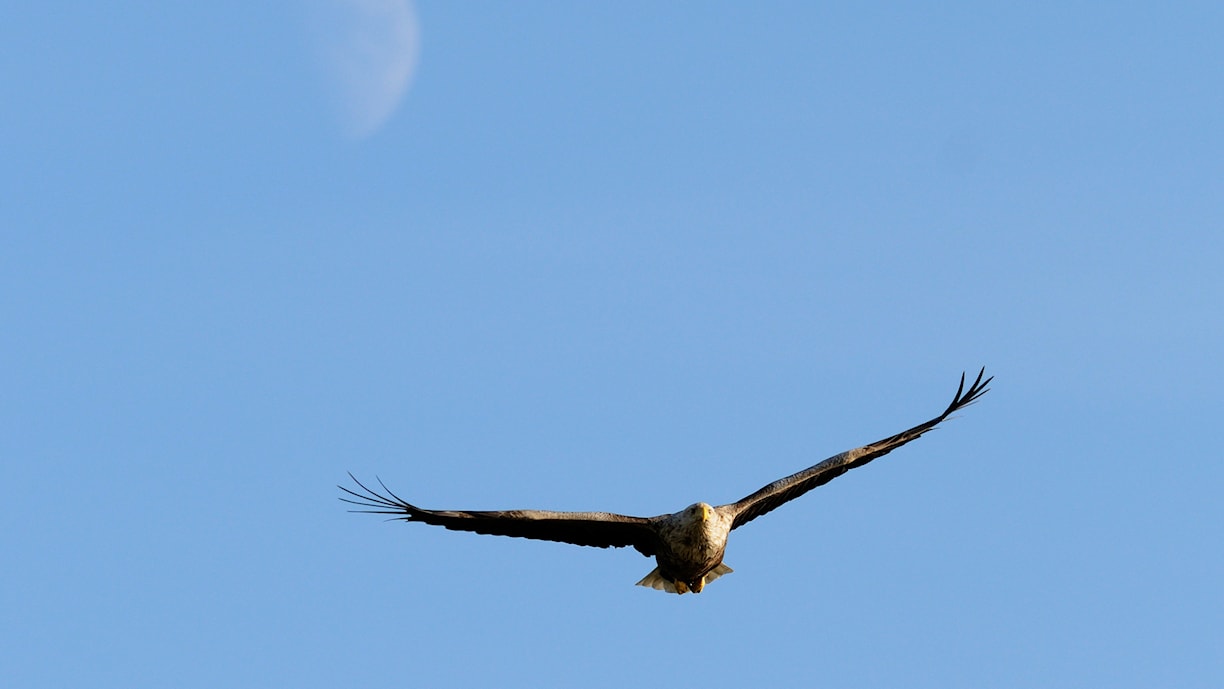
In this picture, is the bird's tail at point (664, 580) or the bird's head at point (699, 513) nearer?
the bird's head at point (699, 513)

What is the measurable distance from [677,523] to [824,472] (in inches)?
71.2

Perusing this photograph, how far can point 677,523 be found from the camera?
16.8 metres

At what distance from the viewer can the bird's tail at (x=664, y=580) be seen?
57.4 ft

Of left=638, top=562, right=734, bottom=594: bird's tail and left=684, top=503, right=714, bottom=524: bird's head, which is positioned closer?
left=684, top=503, right=714, bottom=524: bird's head

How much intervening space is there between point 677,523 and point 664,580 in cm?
110

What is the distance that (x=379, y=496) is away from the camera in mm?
15984

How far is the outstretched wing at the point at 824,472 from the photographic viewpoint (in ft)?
55.7

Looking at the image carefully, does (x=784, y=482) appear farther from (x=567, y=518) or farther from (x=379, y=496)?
(x=379, y=496)

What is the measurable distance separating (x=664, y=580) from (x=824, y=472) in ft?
7.53

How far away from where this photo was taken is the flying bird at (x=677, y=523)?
1634 cm

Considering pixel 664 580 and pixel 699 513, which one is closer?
pixel 699 513

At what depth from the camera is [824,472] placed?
17.1 m

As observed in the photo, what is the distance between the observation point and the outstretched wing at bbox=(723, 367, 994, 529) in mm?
16969

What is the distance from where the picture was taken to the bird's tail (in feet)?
57.4
